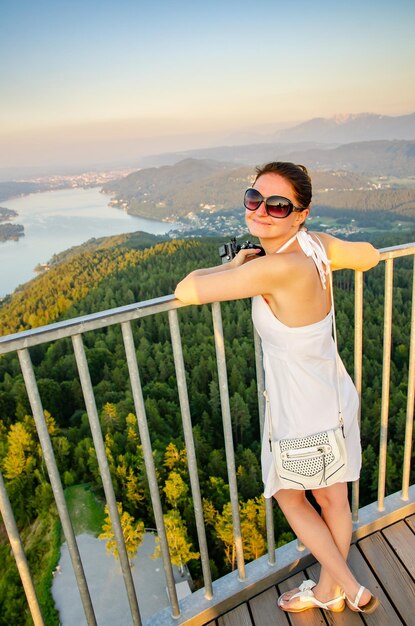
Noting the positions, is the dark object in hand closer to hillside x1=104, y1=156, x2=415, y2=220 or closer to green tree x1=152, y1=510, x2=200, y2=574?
green tree x1=152, y1=510, x2=200, y2=574

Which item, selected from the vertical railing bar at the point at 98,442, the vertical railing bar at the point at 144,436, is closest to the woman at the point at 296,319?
the vertical railing bar at the point at 144,436

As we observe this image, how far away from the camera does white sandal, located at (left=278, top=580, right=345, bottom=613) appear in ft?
6.15

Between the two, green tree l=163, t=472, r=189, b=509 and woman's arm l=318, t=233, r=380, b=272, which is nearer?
woman's arm l=318, t=233, r=380, b=272

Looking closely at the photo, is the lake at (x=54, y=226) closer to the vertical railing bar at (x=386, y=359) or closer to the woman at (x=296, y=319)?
the vertical railing bar at (x=386, y=359)

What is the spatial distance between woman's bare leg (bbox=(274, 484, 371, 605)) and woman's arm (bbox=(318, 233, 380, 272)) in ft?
2.80

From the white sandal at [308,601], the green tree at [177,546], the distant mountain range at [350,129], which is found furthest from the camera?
the distant mountain range at [350,129]

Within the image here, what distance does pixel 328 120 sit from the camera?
154375mm

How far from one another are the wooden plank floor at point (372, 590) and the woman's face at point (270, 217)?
5.01 ft

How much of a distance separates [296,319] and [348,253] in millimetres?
425

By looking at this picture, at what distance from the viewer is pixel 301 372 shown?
1603mm

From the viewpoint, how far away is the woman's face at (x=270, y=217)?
5.14 feet

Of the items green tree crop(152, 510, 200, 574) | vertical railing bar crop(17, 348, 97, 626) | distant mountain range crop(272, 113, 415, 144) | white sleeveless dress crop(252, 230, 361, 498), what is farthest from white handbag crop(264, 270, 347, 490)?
distant mountain range crop(272, 113, 415, 144)

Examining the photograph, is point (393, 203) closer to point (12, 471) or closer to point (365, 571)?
point (12, 471)

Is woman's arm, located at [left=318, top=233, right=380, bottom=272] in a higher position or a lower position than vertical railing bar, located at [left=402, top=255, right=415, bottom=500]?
higher
